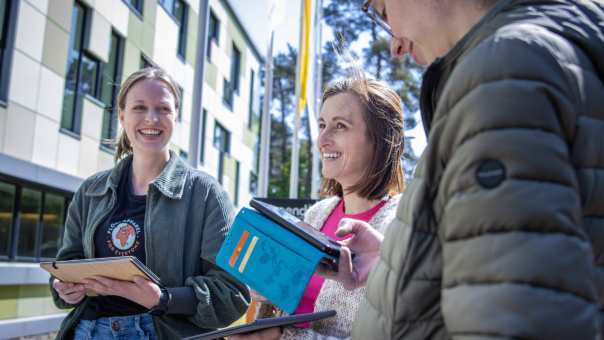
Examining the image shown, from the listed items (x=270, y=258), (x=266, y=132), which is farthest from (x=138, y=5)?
(x=270, y=258)

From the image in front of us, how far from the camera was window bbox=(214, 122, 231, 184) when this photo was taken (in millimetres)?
24062

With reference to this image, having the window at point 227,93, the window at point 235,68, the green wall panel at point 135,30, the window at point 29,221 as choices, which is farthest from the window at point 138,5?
the window at point 235,68

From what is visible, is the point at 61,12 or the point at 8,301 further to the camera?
the point at 61,12

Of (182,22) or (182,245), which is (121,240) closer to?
(182,245)

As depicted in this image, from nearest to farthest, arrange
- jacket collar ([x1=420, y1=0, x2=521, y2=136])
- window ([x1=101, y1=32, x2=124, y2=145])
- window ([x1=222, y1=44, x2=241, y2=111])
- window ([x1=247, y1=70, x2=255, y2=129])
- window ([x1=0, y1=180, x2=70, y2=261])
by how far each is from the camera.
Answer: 1. jacket collar ([x1=420, y1=0, x2=521, y2=136])
2. window ([x1=0, y1=180, x2=70, y2=261])
3. window ([x1=101, y1=32, x2=124, y2=145])
4. window ([x1=222, y1=44, x2=241, y2=111])
5. window ([x1=247, y1=70, x2=255, y2=129])

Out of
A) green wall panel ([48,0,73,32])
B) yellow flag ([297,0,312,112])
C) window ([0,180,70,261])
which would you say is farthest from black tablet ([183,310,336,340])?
green wall panel ([48,0,73,32])

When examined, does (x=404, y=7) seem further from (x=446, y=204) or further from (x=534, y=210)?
(x=534, y=210)

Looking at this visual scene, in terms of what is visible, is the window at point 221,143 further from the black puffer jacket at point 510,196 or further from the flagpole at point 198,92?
the black puffer jacket at point 510,196

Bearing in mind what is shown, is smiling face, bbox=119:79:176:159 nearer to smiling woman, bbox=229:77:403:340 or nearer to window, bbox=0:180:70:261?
smiling woman, bbox=229:77:403:340

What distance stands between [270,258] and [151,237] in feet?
4.00

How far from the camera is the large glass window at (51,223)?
12109mm

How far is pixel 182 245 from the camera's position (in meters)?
2.90

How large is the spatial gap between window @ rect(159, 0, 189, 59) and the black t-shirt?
16198 millimetres

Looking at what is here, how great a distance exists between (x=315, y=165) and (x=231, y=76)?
14.3 metres
